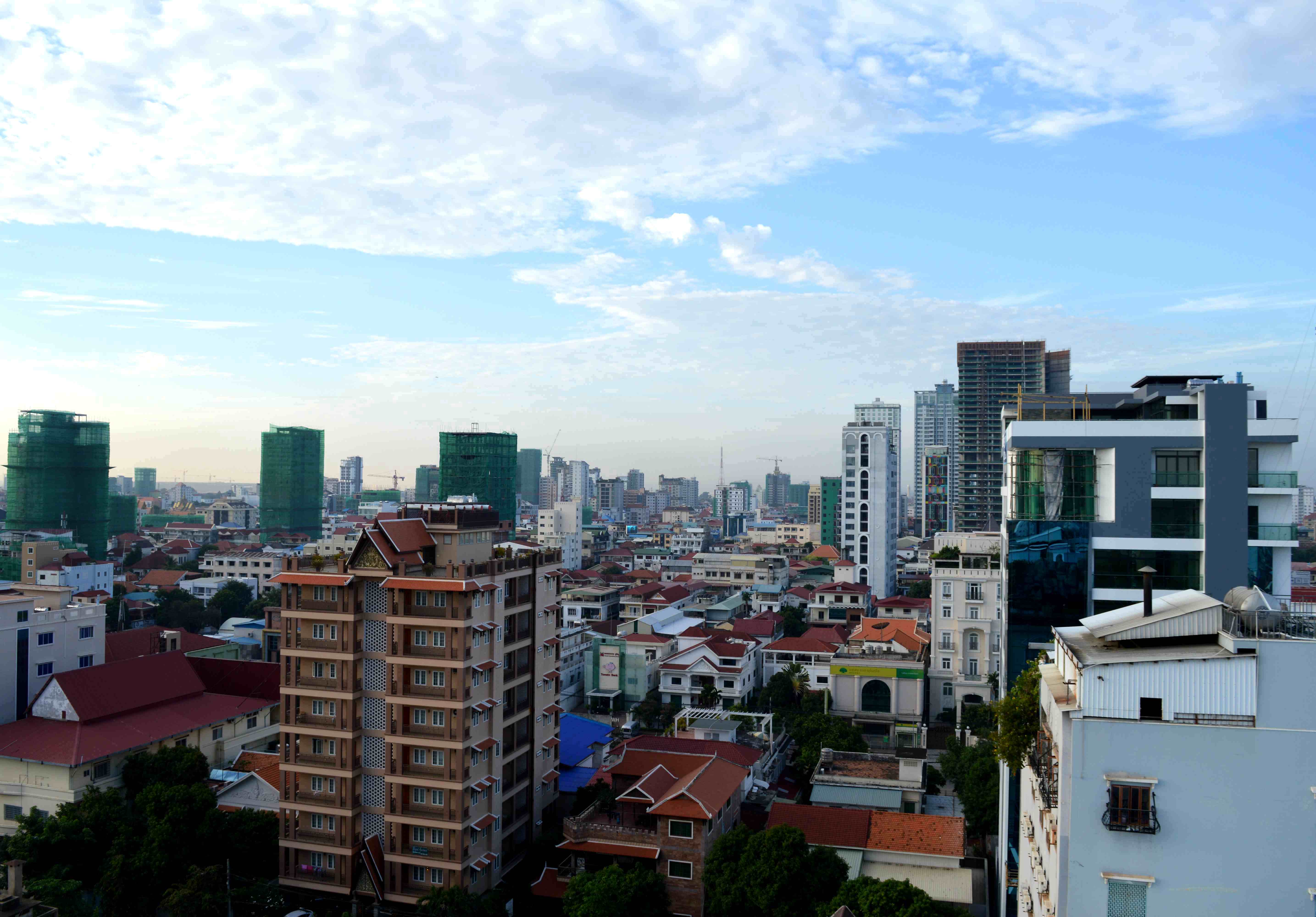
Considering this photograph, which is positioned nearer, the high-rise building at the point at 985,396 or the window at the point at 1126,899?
the window at the point at 1126,899

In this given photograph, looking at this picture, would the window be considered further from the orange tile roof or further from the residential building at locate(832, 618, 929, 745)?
the residential building at locate(832, 618, 929, 745)

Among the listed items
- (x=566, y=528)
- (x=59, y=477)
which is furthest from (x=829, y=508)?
(x=59, y=477)

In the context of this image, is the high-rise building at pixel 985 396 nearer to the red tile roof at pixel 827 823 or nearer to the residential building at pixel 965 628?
the residential building at pixel 965 628

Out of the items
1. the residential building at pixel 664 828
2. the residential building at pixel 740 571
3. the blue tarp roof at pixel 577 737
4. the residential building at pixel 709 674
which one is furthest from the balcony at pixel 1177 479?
the residential building at pixel 740 571

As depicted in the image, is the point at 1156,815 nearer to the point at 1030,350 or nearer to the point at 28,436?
the point at 28,436

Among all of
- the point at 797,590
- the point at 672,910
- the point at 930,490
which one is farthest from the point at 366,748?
the point at 930,490

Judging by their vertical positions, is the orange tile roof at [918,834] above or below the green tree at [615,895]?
above
